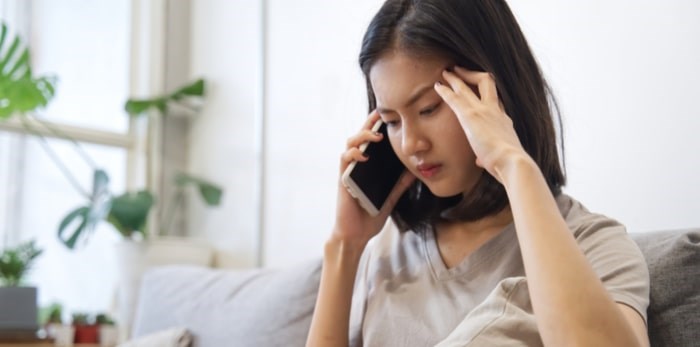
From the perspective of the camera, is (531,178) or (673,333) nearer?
(531,178)

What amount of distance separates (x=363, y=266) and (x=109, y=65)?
197 cm

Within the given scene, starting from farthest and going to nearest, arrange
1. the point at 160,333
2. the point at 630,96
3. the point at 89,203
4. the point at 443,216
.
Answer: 1. the point at 89,203
2. the point at 160,333
3. the point at 630,96
4. the point at 443,216

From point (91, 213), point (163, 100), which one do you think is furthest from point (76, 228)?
point (163, 100)

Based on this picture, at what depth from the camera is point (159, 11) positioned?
3023mm

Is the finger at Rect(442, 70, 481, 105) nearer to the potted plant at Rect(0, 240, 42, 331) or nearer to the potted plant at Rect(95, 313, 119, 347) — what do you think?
the potted plant at Rect(0, 240, 42, 331)

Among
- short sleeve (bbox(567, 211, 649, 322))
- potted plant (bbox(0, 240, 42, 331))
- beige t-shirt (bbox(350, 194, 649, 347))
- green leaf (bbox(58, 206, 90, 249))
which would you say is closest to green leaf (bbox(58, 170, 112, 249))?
green leaf (bbox(58, 206, 90, 249))

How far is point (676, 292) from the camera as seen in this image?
108 centimetres

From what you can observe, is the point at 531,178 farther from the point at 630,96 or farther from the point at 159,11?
the point at 159,11

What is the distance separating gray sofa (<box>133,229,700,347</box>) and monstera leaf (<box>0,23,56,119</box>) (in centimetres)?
71

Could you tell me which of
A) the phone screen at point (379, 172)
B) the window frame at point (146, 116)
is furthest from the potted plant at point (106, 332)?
the phone screen at point (379, 172)

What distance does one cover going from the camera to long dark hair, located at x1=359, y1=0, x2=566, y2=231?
3.71ft

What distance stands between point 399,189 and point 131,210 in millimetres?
1471

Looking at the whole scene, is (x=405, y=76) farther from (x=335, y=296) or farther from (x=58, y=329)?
(x=58, y=329)

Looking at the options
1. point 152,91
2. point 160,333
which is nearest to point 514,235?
point 160,333
